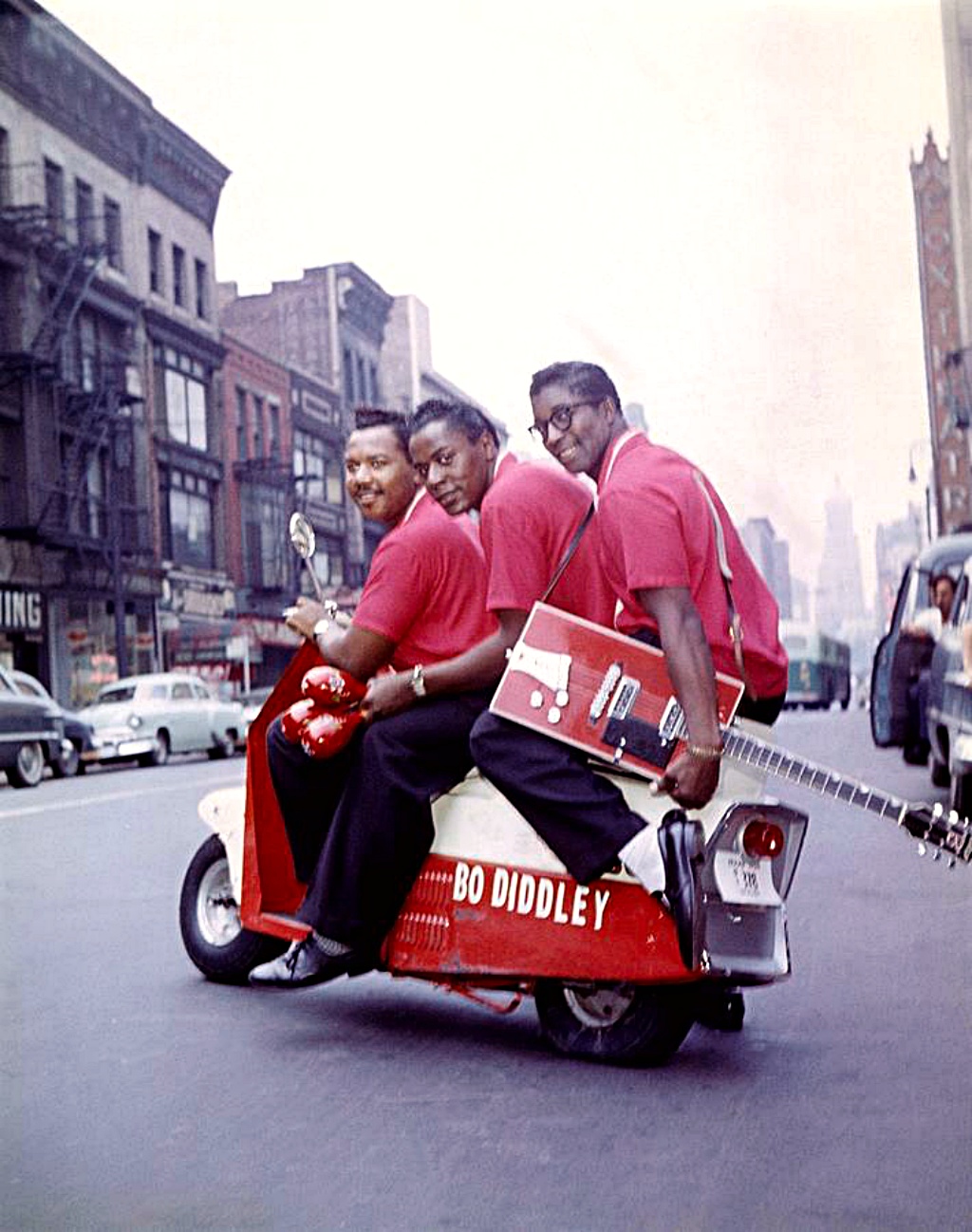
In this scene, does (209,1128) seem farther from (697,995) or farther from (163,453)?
(163,453)

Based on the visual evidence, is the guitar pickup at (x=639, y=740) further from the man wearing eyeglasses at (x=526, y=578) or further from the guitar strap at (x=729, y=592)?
the guitar strap at (x=729, y=592)

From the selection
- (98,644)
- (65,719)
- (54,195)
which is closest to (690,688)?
(54,195)

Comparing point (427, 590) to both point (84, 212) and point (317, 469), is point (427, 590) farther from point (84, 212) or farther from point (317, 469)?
point (84, 212)

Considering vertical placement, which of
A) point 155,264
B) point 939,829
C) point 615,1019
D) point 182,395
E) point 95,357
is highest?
point 155,264

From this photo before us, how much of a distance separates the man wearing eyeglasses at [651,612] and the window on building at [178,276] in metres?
1.87

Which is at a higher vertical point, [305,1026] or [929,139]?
[929,139]

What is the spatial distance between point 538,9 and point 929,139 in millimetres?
1168

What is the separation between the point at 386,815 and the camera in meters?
4.65

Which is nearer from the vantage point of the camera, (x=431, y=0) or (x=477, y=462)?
(x=431, y=0)

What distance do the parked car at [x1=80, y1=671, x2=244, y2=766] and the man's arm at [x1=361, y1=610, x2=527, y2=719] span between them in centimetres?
196

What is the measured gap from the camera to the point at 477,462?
4855 millimetres

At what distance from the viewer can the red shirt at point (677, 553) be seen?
13.6 ft

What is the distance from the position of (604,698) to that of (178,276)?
103 inches

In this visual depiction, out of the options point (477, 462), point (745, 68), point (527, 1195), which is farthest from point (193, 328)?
point (527, 1195)
